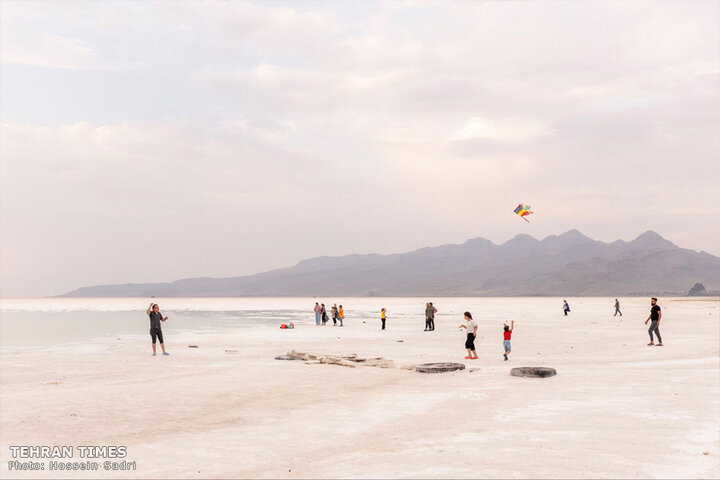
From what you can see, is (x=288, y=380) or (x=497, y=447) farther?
(x=288, y=380)

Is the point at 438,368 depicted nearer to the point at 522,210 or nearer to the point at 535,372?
the point at 535,372

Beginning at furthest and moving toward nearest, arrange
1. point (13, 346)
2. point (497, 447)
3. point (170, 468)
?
point (13, 346), point (497, 447), point (170, 468)

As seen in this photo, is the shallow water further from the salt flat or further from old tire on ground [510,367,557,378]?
old tire on ground [510,367,557,378]

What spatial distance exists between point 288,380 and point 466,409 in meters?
6.07

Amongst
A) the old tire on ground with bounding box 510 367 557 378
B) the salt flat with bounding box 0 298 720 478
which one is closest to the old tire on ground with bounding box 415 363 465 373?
the salt flat with bounding box 0 298 720 478

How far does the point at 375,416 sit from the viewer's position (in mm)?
11742

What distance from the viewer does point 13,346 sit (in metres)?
29.3

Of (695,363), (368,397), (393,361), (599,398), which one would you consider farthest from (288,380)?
(695,363)

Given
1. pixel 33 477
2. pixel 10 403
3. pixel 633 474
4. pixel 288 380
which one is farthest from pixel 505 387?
pixel 10 403

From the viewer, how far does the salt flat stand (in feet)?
27.5

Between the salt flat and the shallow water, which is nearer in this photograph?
the salt flat

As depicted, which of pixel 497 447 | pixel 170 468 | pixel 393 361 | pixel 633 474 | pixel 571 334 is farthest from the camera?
pixel 571 334

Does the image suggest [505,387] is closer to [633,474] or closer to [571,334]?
[633,474]

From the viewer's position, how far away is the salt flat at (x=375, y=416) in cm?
839
